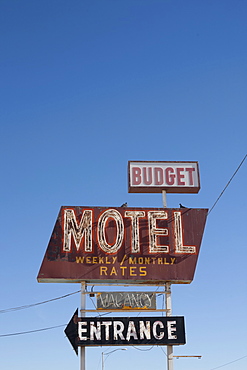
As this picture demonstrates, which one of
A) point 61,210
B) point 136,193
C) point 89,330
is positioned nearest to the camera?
point 89,330

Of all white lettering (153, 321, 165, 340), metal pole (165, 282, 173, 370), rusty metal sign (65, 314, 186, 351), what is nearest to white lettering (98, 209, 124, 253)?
metal pole (165, 282, 173, 370)

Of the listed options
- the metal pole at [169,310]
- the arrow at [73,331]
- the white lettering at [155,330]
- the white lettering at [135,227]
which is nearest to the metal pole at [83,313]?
the arrow at [73,331]

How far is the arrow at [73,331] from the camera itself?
2072cm

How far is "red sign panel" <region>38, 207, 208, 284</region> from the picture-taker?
71.3ft

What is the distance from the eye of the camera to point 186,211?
905 inches

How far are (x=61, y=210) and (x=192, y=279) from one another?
18.7 ft

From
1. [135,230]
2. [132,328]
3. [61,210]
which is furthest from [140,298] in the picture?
[61,210]

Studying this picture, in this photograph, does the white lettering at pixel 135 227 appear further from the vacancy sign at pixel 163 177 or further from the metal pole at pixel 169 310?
the metal pole at pixel 169 310

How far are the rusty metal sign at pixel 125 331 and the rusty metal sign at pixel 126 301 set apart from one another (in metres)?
0.40

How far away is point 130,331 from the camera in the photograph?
21.0 meters

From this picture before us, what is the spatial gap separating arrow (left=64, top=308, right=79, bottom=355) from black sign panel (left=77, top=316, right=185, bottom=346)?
148 millimetres

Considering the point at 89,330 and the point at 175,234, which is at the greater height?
the point at 175,234

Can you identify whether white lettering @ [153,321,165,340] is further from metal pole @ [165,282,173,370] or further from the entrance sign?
metal pole @ [165,282,173,370]

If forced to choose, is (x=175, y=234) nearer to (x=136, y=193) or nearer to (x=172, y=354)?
(x=136, y=193)
